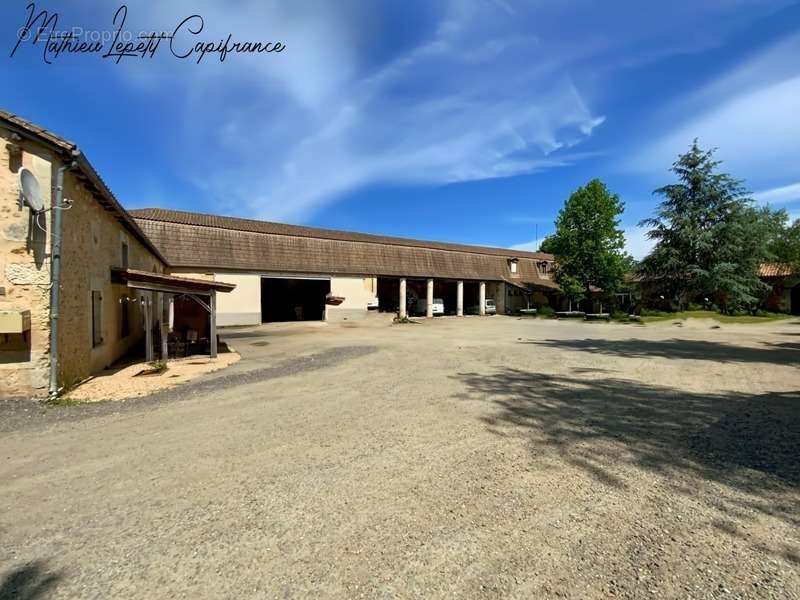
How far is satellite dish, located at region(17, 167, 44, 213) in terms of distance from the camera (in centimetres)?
690

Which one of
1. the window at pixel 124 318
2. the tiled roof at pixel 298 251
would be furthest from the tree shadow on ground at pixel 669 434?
the tiled roof at pixel 298 251

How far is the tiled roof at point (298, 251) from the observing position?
80.9 ft

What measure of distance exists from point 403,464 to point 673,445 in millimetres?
3214

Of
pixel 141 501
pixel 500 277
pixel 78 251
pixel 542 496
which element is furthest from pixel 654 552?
pixel 500 277

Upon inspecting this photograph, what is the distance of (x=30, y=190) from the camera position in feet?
23.2

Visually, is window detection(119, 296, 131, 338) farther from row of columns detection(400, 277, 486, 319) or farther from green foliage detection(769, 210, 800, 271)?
green foliage detection(769, 210, 800, 271)

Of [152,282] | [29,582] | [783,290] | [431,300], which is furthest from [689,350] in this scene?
[783,290]

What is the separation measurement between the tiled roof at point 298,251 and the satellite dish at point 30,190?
17757 millimetres

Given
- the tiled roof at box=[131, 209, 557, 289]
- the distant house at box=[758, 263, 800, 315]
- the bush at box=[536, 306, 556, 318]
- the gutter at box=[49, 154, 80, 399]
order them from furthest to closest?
the bush at box=[536, 306, 556, 318]
the distant house at box=[758, 263, 800, 315]
the tiled roof at box=[131, 209, 557, 289]
the gutter at box=[49, 154, 80, 399]

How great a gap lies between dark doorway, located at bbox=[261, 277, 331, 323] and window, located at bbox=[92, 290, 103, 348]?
2067cm

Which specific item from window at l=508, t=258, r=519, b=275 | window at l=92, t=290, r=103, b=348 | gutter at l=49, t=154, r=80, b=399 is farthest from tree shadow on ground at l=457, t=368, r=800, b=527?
window at l=508, t=258, r=519, b=275

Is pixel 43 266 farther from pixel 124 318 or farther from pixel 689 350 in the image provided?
pixel 689 350

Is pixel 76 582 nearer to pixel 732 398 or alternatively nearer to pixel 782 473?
pixel 782 473

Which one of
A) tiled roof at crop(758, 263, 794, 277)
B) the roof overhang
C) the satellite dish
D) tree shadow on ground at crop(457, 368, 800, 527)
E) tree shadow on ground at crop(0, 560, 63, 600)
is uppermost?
tiled roof at crop(758, 263, 794, 277)
